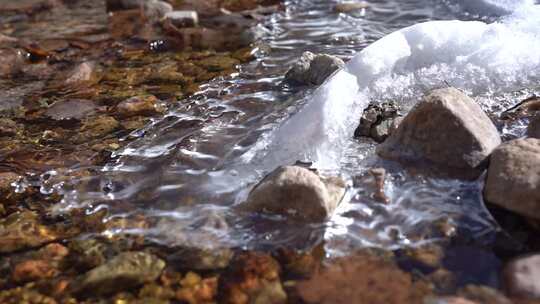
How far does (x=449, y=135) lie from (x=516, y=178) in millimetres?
441

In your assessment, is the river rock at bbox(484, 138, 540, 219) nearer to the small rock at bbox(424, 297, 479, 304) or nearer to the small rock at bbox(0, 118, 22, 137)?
the small rock at bbox(424, 297, 479, 304)

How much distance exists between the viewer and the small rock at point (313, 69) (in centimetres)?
405

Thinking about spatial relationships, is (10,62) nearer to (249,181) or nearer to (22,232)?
(22,232)

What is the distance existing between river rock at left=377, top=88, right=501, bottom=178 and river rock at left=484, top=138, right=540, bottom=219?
0.44 feet

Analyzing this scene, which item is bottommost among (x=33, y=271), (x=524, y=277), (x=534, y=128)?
(x=33, y=271)

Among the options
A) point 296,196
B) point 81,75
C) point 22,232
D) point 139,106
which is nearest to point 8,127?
point 139,106

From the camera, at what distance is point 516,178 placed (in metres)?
2.30

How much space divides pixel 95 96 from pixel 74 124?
570 mm

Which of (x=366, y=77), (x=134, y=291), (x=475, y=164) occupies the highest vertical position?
(x=366, y=77)

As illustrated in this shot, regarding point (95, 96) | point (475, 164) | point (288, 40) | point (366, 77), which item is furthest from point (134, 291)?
point (288, 40)

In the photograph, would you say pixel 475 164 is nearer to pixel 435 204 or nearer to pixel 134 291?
pixel 435 204

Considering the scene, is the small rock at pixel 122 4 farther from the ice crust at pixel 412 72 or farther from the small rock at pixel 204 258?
the small rock at pixel 204 258

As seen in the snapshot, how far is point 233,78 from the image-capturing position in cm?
456

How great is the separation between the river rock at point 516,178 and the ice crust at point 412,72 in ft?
2.75
